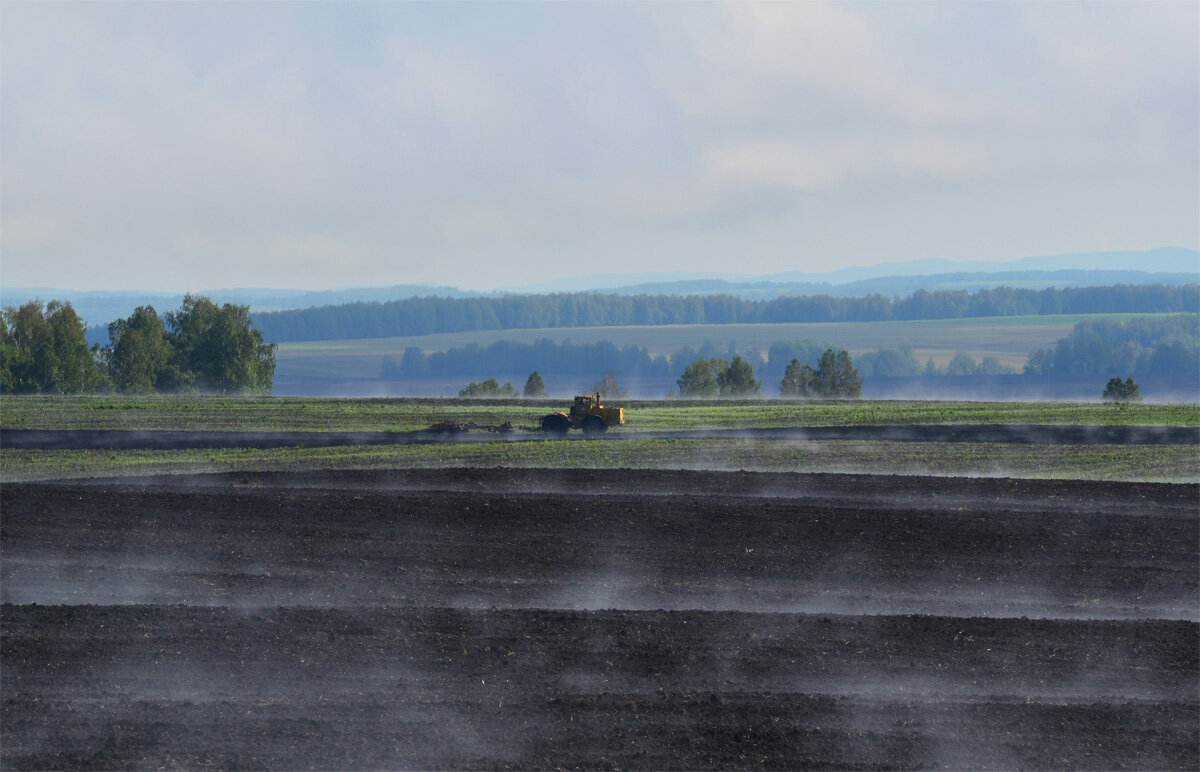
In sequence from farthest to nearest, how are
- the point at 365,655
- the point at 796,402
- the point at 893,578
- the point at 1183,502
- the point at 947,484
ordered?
the point at 796,402 < the point at 947,484 < the point at 1183,502 < the point at 893,578 < the point at 365,655

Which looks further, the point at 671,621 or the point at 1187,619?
the point at 1187,619

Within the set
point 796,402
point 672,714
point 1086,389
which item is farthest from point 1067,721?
point 1086,389

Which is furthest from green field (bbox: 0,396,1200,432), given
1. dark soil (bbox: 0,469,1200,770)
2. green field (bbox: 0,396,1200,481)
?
dark soil (bbox: 0,469,1200,770)

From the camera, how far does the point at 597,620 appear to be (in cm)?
1248

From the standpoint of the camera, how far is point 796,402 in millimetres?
62938

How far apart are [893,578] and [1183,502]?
982 centimetres

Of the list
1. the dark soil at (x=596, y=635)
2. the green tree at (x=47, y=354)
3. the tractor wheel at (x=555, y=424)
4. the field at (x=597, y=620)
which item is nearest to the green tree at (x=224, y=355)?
the green tree at (x=47, y=354)

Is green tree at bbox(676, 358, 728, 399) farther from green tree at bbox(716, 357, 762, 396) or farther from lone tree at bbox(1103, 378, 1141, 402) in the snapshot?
lone tree at bbox(1103, 378, 1141, 402)

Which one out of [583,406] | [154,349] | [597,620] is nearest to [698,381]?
[154,349]

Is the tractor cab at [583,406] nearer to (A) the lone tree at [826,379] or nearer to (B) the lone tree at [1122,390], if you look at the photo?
(B) the lone tree at [1122,390]

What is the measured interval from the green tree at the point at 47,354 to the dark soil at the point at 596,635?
240 feet

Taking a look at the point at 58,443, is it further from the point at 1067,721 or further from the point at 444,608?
the point at 1067,721

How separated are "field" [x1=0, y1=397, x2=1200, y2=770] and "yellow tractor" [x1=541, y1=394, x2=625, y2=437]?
39.4 ft

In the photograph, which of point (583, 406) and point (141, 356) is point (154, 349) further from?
point (583, 406)
